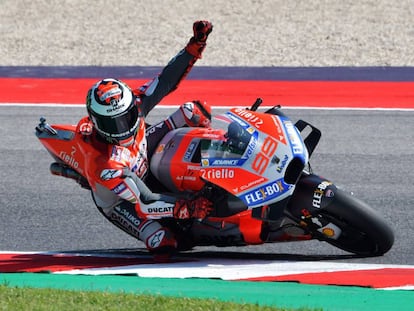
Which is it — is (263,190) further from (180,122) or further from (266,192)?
(180,122)

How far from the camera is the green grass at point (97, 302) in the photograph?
6.48 metres

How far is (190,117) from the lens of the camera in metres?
8.99

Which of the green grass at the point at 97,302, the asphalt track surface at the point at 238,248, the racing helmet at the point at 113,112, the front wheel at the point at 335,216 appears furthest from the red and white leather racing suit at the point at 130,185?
the green grass at the point at 97,302

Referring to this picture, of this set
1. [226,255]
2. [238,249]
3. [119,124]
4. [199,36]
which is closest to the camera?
[119,124]

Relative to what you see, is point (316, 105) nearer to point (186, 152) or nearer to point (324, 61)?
point (324, 61)

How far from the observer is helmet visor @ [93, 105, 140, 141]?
8.31m

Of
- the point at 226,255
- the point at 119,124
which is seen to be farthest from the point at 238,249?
the point at 119,124

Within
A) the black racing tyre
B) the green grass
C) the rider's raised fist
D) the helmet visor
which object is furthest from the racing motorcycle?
the green grass

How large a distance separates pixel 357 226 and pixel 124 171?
176 centimetres

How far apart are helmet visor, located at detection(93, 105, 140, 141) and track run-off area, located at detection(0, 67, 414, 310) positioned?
992mm

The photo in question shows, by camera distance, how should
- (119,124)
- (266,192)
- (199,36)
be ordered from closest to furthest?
(266,192) < (119,124) < (199,36)

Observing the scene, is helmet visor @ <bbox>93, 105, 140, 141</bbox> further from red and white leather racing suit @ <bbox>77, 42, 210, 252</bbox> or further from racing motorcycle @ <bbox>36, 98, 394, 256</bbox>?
racing motorcycle @ <bbox>36, 98, 394, 256</bbox>

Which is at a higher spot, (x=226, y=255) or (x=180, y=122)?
(x=180, y=122)

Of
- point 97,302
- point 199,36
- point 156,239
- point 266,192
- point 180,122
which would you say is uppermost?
point 199,36
